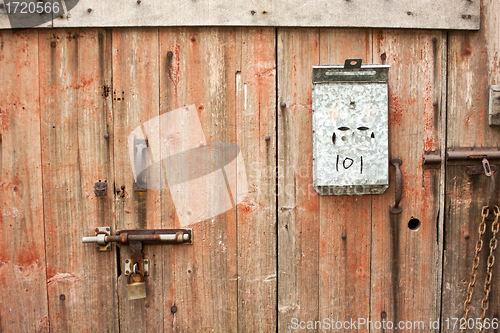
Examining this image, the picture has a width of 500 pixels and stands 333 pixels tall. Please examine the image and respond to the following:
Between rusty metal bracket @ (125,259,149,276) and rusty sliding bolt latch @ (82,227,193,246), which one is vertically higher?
rusty sliding bolt latch @ (82,227,193,246)

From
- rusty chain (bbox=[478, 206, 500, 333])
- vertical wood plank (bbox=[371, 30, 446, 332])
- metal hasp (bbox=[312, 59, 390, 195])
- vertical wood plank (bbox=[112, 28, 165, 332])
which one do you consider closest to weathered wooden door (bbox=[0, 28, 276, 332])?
vertical wood plank (bbox=[112, 28, 165, 332])

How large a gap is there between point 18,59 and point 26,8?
229 mm

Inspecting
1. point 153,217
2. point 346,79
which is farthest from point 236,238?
point 346,79

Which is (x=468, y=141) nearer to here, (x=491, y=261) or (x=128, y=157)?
(x=491, y=261)

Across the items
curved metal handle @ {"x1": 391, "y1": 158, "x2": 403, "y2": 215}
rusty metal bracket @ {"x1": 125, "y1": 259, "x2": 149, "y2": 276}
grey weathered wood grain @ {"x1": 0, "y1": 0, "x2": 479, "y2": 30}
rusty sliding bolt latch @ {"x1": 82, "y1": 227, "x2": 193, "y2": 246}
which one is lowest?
rusty metal bracket @ {"x1": 125, "y1": 259, "x2": 149, "y2": 276}

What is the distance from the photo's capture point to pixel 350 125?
4.73 ft

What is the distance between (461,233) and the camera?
162cm

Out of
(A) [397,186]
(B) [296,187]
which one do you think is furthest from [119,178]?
(A) [397,186]

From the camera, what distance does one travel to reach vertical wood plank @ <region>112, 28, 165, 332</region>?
5.10ft

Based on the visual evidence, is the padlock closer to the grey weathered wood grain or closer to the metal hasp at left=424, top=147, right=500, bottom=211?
the grey weathered wood grain

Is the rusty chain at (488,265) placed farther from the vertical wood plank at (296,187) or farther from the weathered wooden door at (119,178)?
the weathered wooden door at (119,178)

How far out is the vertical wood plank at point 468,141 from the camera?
1547 millimetres

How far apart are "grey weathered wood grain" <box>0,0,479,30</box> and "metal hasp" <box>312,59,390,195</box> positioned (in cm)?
25

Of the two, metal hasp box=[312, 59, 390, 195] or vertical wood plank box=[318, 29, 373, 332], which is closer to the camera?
metal hasp box=[312, 59, 390, 195]
